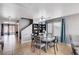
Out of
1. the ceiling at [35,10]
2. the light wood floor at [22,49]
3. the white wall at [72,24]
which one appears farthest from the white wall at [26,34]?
the white wall at [72,24]

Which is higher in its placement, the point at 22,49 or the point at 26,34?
the point at 26,34

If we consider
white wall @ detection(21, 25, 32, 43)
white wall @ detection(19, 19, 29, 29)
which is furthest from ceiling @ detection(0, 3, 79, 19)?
white wall @ detection(21, 25, 32, 43)

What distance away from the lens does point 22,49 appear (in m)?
2.37

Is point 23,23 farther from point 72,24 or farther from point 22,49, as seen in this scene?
point 72,24

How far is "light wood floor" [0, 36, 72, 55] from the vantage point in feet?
7.67

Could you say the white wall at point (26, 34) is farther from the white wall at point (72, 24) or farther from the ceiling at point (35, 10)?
the white wall at point (72, 24)

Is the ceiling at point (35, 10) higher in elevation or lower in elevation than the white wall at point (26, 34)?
higher

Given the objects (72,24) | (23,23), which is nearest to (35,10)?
(23,23)

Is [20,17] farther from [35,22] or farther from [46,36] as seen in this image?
[46,36]

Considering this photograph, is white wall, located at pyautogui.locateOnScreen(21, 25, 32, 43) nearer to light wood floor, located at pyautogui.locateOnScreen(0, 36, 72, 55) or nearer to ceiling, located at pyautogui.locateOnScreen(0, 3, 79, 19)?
light wood floor, located at pyautogui.locateOnScreen(0, 36, 72, 55)

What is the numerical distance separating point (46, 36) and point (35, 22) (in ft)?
1.10

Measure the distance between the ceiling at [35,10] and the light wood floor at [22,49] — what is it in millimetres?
469

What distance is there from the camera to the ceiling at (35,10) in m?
2.36

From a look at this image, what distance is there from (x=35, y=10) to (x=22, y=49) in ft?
2.54
